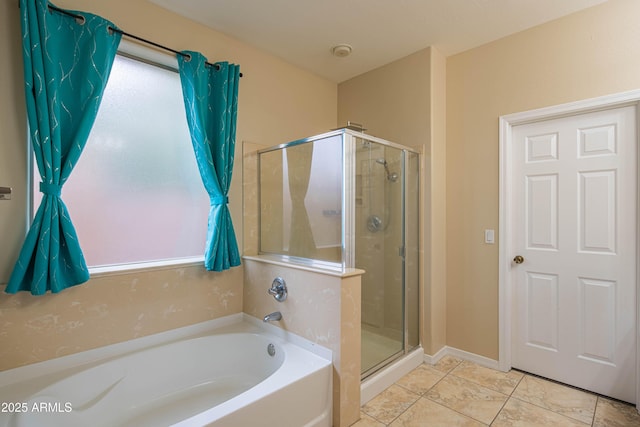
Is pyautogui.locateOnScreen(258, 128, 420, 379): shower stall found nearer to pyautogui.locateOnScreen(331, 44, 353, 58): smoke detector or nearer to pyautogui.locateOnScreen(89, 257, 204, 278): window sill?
pyautogui.locateOnScreen(89, 257, 204, 278): window sill

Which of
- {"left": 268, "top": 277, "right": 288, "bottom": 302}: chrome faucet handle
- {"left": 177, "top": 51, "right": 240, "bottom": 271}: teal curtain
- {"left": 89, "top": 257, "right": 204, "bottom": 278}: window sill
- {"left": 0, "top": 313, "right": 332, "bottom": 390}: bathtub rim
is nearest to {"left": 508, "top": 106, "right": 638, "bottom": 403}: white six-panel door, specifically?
{"left": 0, "top": 313, "right": 332, "bottom": 390}: bathtub rim

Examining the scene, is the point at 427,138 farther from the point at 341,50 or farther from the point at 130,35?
the point at 130,35

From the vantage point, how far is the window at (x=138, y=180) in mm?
1865

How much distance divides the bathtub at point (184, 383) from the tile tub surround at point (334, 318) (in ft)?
0.22

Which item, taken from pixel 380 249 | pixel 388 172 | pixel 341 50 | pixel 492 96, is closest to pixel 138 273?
Answer: pixel 380 249

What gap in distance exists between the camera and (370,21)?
221cm

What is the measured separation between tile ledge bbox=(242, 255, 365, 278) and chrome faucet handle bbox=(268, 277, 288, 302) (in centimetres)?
12

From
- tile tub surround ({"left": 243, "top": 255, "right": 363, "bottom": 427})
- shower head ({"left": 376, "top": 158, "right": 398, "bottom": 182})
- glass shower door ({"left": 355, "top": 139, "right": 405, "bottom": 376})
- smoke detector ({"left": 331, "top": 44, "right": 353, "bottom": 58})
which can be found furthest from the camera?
smoke detector ({"left": 331, "top": 44, "right": 353, "bottom": 58})

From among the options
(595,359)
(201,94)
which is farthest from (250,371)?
(595,359)

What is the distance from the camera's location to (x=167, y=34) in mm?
2080

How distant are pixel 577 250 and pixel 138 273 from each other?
2947 millimetres

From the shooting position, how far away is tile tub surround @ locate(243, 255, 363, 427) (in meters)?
1.78

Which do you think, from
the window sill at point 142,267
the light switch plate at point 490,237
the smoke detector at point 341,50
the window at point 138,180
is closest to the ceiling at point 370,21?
the smoke detector at point 341,50

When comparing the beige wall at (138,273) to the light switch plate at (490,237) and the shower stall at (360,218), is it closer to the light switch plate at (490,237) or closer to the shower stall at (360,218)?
the shower stall at (360,218)
